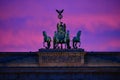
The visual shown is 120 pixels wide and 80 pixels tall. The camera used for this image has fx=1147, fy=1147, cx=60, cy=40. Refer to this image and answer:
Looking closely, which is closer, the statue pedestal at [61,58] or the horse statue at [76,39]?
the horse statue at [76,39]

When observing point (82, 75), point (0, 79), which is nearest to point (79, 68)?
point (82, 75)

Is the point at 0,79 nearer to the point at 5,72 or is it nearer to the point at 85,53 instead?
the point at 5,72

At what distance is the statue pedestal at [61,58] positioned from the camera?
107 metres

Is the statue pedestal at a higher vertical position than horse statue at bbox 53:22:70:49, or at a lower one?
lower

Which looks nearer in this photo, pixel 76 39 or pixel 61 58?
pixel 76 39

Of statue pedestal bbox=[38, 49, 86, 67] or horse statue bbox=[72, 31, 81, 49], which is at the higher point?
horse statue bbox=[72, 31, 81, 49]

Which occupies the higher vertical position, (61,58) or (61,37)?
(61,37)

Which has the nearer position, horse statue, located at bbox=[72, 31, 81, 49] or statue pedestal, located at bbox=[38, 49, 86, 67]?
horse statue, located at bbox=[72, 31, 81, 49]

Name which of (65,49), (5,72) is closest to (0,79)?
(5,72)

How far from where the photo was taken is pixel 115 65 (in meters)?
108

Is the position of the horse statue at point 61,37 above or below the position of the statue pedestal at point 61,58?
above

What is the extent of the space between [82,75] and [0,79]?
289 inches

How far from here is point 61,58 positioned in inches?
4237

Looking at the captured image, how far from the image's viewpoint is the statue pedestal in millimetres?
106812
